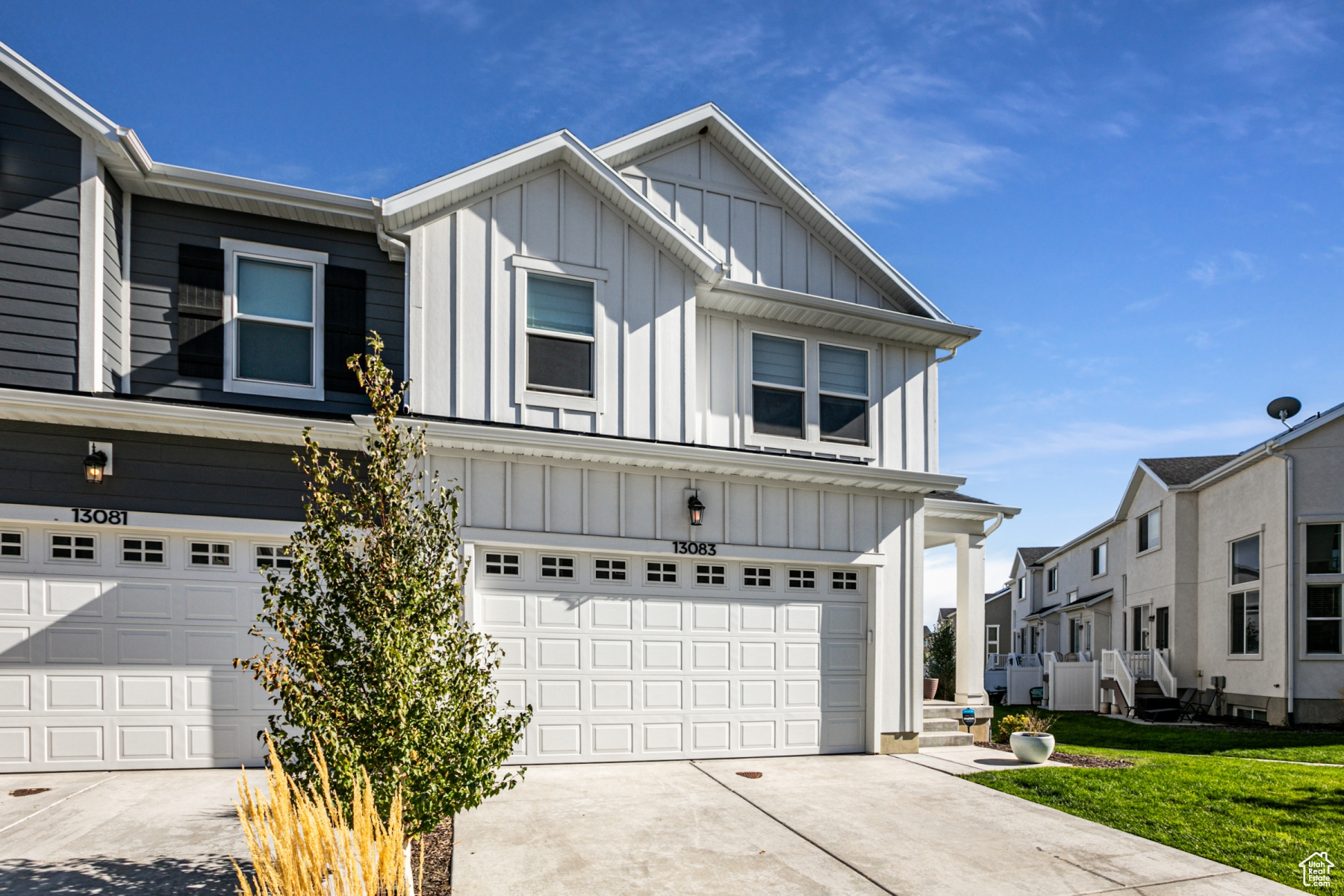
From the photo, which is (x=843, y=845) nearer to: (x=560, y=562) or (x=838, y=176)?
(x=560, y=562)

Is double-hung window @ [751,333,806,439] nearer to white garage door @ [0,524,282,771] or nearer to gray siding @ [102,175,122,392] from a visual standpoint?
white garage door @ [0,524,282,771]

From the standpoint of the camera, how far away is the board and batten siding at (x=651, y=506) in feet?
30.7

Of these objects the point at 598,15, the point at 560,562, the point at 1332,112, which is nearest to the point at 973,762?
the point at 560,562

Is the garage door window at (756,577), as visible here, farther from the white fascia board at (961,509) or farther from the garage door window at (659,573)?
the white fascia board at (961,509)

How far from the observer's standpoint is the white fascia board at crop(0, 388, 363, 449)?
317 inches

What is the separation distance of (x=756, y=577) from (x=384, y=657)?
6.33 metres

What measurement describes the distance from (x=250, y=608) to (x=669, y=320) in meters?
5.72

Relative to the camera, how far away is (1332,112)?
413 inches

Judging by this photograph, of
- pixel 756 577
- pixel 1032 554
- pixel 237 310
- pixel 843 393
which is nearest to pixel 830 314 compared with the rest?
pixel 843 393

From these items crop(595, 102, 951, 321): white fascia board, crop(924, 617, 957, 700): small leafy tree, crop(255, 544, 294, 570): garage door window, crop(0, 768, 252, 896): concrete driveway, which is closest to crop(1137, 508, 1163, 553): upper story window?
crop(924, 617, 957, 700): small leafy tree

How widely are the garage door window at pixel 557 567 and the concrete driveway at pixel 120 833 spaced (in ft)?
11.2

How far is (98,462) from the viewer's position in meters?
8.34

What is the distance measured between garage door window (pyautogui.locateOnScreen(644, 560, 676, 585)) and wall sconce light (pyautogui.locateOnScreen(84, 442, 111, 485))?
569 cm

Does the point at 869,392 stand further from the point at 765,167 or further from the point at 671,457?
the point at 671,457
